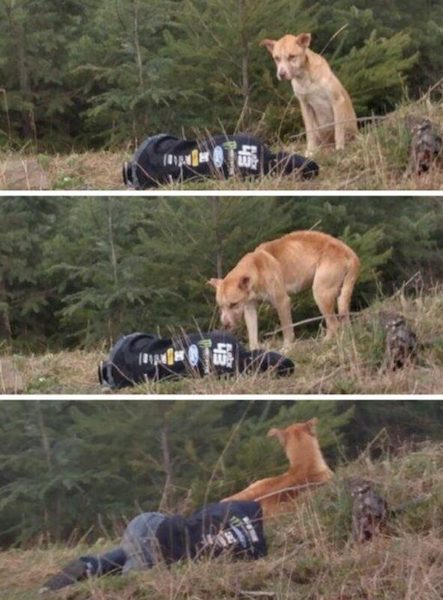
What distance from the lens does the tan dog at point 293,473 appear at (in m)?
9.60

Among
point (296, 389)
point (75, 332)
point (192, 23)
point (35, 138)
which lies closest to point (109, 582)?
point (296, 389)

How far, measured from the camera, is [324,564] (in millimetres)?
8984

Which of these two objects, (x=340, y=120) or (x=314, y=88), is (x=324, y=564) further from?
(x=314, y=88)

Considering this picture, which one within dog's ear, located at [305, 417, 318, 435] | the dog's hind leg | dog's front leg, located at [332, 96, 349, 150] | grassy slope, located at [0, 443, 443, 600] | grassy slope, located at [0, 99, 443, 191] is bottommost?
grassy slope, located at [0, 443, 443, 600]

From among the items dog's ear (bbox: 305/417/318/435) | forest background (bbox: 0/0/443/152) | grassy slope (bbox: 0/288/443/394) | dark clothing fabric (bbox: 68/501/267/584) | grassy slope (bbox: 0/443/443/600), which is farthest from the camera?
forest background (bbox: 0/0/443/152)

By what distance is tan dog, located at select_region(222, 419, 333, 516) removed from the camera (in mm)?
9602

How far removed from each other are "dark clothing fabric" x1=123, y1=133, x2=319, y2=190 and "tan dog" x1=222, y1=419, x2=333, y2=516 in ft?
4.82

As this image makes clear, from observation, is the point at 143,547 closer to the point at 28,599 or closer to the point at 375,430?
the point at 28,599

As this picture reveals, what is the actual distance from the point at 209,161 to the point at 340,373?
134 centimetres

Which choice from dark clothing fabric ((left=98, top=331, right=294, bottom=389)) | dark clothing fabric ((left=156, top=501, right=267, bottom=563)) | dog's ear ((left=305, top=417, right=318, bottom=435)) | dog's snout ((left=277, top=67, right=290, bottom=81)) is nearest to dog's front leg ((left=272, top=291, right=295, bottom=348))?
dark clothing fabric ((left=98, top=331, right=294, bottom=389))

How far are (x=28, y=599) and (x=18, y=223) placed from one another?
15.6 ft

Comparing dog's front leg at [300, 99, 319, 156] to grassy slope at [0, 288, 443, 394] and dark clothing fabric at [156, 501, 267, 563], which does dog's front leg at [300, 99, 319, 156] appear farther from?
dark clothing fabric at [156, 501, 267, 563]

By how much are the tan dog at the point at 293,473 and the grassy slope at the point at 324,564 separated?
0.40ft

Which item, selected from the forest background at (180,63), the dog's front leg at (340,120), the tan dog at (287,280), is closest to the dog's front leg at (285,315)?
the tan dog at (287,280)
